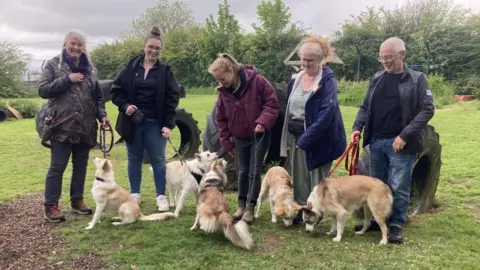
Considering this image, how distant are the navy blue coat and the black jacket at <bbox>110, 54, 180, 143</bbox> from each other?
5.60 feet

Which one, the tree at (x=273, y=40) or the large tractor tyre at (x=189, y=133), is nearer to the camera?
the large tractor tyre at (x=189, y=133)

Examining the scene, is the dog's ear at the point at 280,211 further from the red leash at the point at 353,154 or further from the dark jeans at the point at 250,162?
the red leash at the point at 353,154

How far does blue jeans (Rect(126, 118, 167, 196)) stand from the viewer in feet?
16.7

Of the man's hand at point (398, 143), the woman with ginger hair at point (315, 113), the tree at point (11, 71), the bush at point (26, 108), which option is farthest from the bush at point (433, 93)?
the tree at point (11, 71)

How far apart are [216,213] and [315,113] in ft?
4.52

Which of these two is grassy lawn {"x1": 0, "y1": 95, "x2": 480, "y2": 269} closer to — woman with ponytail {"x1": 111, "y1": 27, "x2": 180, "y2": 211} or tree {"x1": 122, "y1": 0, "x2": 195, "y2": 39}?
woman with ponytail {"x1": 111, "y1": 27, "x2": 180, "y2": 211}

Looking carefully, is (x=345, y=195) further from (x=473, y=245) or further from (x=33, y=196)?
(x=33, y=196)

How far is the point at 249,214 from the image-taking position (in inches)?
189

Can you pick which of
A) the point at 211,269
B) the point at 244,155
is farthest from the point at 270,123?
the point at 211,269

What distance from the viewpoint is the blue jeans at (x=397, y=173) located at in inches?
165

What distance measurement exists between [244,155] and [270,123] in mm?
536

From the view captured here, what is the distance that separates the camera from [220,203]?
4312mm

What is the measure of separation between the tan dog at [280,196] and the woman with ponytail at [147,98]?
1.34 m

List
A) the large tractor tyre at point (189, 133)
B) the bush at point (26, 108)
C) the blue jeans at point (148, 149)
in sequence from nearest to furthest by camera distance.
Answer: the blue jeans at point (148, 149) → the large tractor tyre at point (189, 133) → the bush at point (26, 108)
